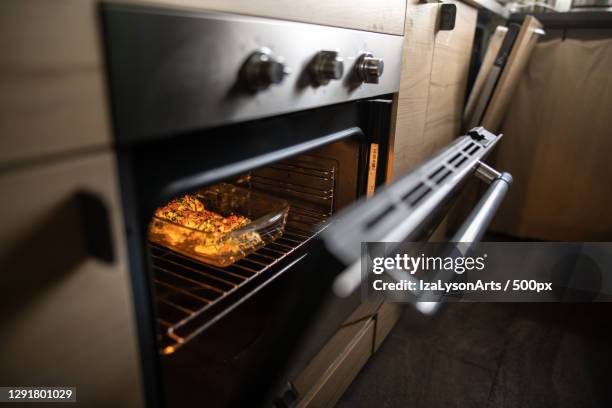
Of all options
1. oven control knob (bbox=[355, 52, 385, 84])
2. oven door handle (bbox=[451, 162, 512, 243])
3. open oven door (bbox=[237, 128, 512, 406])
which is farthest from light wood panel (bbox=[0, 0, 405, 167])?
oven door handle (bbox=[451, 162, 512, 243])

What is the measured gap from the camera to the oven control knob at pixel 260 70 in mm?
511

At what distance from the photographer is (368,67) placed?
0.75m

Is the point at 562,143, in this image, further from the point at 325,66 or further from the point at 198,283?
the point at 198,283

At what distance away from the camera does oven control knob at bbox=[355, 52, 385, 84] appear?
2.47ft

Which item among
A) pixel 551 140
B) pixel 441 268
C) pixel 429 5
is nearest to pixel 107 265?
pixel 441 268

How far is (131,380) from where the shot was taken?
1.60 ft

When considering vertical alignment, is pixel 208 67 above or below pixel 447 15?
below

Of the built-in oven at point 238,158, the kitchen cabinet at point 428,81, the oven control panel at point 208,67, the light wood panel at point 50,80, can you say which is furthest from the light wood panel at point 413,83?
the light wood panel at point 50,80

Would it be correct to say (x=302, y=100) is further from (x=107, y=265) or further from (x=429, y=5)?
(x=429, y=5)

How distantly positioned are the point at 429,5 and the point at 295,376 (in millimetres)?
948

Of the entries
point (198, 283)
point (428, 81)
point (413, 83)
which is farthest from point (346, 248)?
point (428, 81)

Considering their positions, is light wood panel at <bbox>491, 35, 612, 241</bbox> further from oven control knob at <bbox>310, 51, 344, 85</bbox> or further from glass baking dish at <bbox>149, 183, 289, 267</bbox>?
oven control knob at <bbox>310, 51, 344, 85</bbox>

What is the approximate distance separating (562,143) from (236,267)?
6.20ft

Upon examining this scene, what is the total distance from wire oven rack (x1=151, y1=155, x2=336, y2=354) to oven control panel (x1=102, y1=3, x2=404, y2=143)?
29 cm
